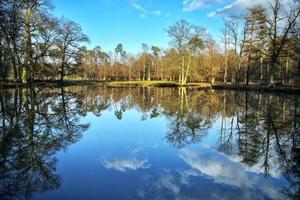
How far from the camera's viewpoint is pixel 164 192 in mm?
5605

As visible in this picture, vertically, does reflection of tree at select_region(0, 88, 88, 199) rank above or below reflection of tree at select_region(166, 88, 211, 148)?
above

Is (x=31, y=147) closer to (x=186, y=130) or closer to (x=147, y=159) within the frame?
(x=147, y=159)

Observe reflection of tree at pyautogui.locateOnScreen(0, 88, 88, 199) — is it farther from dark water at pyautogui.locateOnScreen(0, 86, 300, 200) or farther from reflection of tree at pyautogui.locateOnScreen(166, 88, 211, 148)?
reflection of tree at pyautogui.locateOnScreen(166, 88, 211, 148)

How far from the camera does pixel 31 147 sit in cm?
858

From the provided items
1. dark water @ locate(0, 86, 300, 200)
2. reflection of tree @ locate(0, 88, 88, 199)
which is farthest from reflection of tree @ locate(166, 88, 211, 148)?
reflection of tree @ locate(0, 88, 88, 199)

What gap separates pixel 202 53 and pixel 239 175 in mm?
60651

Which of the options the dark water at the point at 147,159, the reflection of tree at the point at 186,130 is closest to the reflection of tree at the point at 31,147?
the dark water at the point at 147,159

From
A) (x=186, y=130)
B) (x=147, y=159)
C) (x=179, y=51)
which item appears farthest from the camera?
(x=179, y=51)

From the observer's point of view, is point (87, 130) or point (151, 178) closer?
point (151, 178)

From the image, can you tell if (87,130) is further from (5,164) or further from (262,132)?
(262,132)

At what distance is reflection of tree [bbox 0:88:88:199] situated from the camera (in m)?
5.80

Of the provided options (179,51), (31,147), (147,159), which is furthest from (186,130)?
(179,51)

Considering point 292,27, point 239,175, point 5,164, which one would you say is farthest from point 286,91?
point 5,164

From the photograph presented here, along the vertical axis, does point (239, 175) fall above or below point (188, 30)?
below
